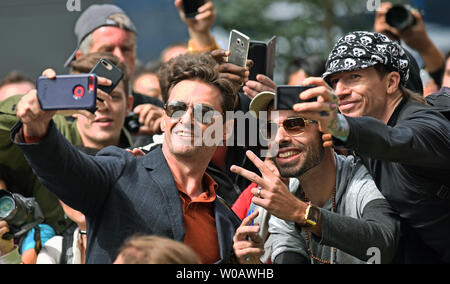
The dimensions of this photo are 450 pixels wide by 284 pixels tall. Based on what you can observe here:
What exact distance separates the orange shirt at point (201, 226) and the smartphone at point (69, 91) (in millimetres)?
773

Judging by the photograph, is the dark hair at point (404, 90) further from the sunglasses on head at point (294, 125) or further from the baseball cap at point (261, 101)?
the baseball cap at point (261, 101)

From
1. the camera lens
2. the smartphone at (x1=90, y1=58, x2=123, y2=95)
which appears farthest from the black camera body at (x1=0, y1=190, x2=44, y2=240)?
the smartphone at (x1=90, y1=58, x2=123, y2=95)

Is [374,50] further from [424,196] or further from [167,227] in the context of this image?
[167,227]

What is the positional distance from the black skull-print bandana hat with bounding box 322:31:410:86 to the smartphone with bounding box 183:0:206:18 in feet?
5.00

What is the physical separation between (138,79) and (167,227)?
16.3 ft

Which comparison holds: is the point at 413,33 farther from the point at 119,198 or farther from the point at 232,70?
the point at 119,198

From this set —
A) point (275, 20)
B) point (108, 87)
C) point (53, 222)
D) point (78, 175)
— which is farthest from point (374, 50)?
point (275, 20)

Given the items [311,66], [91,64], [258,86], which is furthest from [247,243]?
[311,66]

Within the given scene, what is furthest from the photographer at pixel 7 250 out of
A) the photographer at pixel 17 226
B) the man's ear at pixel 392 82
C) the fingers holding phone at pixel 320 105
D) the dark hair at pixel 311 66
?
the dark hair at pixel 311 66

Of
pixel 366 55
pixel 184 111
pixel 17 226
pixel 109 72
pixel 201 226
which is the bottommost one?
pixel 17 226

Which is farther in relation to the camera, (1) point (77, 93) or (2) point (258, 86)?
(2) point (258, 86)

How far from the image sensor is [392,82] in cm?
389

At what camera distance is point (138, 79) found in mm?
8047

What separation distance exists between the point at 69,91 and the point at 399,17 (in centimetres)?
290
